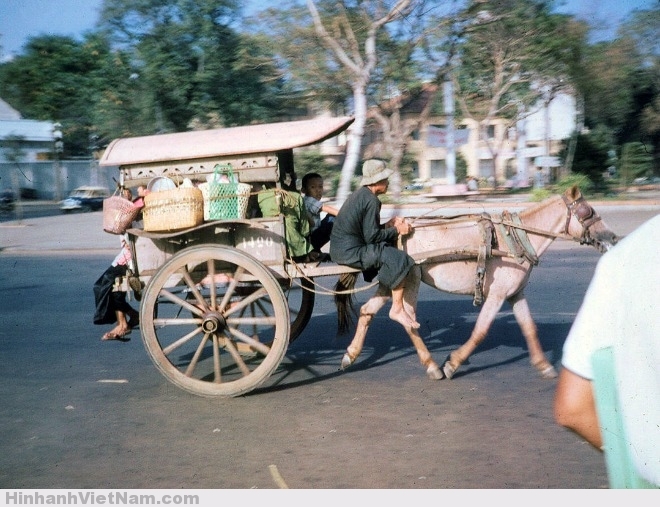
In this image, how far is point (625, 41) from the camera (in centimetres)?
3162

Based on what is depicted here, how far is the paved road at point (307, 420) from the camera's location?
4441 millimetres

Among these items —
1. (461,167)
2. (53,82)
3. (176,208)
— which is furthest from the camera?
(461,167)

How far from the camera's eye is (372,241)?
Result: 621 cm

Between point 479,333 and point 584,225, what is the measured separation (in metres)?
1.29

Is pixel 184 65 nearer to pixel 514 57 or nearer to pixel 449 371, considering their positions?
pixel 514 57

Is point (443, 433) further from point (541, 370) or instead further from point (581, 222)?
point (581, 222)

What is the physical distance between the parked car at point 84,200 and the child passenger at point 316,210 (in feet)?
110

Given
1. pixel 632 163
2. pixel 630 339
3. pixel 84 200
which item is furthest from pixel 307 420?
pixel 84 200

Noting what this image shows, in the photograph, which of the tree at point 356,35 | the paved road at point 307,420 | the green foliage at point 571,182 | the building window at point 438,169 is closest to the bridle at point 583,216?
the paved road at point 307,420

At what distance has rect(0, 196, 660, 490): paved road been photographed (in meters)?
4.44

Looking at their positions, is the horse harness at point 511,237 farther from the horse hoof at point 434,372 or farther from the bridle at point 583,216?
the horse hoof at point 434,372

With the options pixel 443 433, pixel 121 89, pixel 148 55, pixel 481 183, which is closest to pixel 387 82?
pixel 148 55

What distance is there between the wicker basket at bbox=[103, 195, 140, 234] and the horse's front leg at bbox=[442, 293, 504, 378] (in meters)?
2.97

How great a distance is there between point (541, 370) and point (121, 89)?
28968 millimetres
